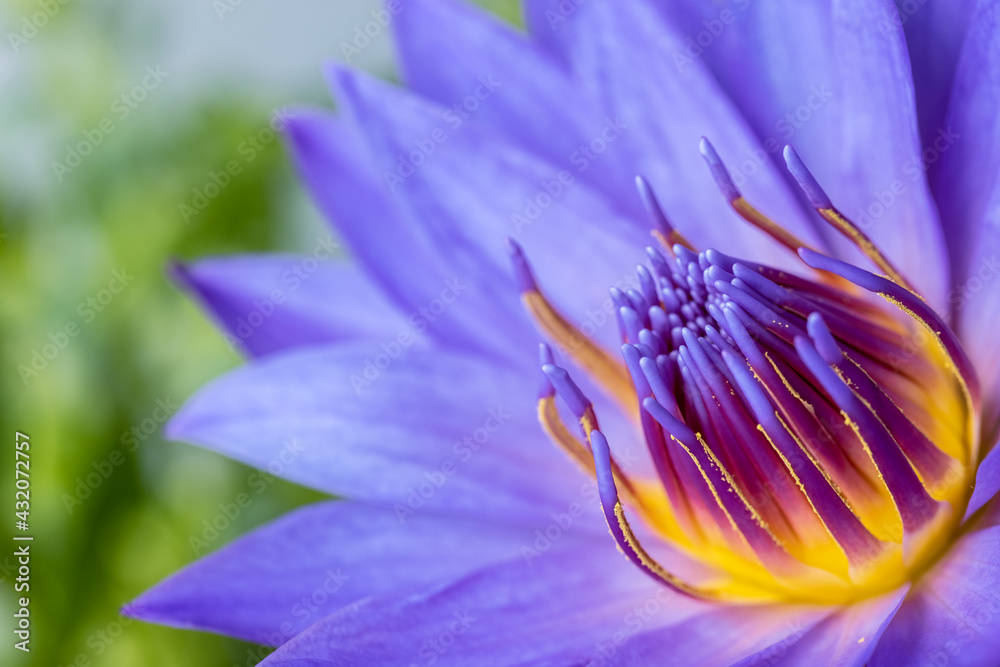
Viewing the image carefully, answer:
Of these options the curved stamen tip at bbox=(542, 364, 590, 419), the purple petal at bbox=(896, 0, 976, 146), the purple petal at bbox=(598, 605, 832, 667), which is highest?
the purple petal at bbox=(896, 0, 976, 146)

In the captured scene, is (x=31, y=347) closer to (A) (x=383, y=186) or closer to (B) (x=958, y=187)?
(A) (x=383, y=186)

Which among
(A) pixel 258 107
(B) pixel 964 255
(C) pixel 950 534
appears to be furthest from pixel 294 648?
(A) pixel 258 107

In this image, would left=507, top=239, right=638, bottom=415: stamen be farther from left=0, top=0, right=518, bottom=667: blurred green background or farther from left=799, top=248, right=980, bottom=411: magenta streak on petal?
left=0, top=0, right=518, bottom=667: blurred green background

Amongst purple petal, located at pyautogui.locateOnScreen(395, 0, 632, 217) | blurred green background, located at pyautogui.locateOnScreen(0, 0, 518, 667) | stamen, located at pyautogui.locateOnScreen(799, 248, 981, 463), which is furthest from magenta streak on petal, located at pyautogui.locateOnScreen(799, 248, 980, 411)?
blurred green background, located at pyautogui.locateOnScreen(0, 0, 518, 667)

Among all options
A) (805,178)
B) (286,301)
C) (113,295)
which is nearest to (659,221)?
(805,178)

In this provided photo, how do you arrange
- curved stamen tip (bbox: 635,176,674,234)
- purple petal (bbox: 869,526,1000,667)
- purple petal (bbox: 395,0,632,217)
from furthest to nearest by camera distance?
purple petal (bbox: 395,0,632,217) → curved stamen tip (bbox: 635,176,674,234) → purple petal (bbox: 869,526,1000,667)

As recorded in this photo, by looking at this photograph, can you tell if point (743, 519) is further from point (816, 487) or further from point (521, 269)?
point (521, 269)
